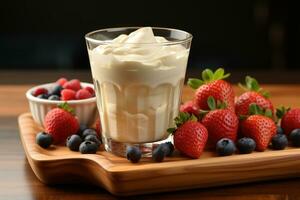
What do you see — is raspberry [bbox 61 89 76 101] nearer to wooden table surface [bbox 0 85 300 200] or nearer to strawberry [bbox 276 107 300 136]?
wooden table surface [bbox 0 85 300 200]

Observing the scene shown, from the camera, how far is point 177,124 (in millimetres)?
1205

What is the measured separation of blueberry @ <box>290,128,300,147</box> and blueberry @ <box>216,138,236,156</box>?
130mm

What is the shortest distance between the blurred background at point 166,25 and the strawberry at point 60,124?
4.76 ft

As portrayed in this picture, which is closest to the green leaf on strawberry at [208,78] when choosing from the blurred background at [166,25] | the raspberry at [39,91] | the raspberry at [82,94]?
the raspberry at [82,94]

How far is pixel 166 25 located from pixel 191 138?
1.64 meters

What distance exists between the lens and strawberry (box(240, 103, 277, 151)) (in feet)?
4.00

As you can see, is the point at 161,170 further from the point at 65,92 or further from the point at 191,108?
the point at 65,92

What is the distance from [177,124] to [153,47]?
0.14 metres

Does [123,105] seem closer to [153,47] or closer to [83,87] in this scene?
[153,47]

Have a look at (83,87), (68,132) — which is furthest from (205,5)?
(68,132)

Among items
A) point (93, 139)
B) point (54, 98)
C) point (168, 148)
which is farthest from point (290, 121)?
point (54, 98)

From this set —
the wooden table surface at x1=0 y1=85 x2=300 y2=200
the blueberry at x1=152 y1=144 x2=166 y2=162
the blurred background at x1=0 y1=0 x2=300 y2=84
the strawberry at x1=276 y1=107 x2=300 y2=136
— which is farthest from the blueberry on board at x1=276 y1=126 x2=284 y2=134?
the blurred background at x1=0 y1=0 x2=300 y2=84

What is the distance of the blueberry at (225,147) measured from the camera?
3.87 feet

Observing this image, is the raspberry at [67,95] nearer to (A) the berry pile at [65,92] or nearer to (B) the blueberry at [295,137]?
(A) the berry pile at [65,92]
